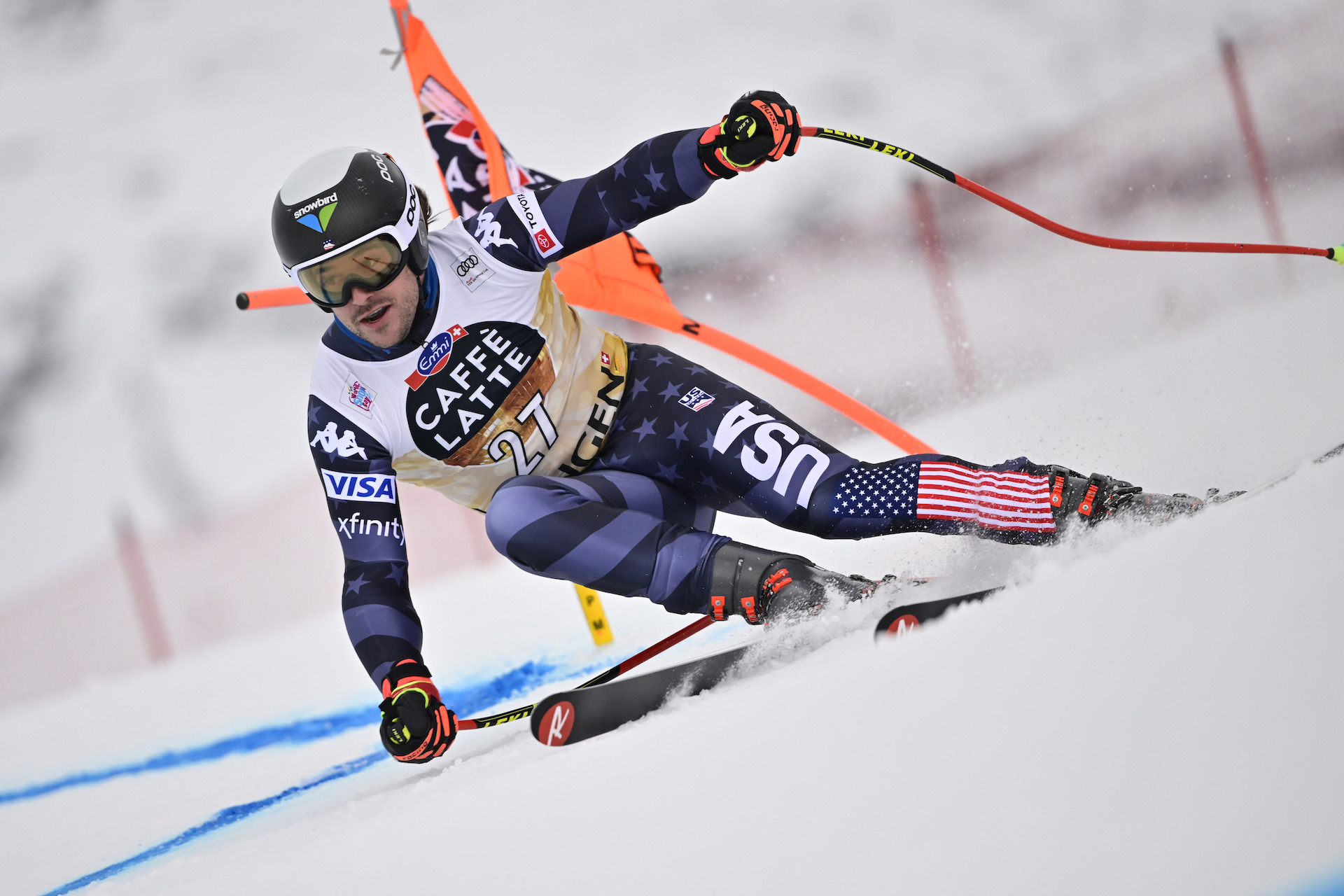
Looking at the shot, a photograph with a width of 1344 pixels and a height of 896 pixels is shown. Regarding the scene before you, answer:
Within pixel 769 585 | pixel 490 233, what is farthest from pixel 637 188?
pixel 769 585

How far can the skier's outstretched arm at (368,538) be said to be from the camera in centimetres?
205

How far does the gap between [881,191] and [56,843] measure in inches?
249

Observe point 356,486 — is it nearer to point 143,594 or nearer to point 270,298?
point 270,298

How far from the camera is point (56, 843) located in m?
2.75

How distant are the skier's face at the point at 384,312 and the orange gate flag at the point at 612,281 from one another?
89 centimetres

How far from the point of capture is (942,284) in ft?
21.3

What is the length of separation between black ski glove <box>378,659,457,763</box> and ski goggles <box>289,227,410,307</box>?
0.79m

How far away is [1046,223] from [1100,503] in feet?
3.05

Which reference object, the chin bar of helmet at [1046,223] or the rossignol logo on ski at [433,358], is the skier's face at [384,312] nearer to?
the rossignol logo on ski at [433,358]

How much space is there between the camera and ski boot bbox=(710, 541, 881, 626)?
1.78 metres

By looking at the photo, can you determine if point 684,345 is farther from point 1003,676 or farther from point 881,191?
point 1003,676

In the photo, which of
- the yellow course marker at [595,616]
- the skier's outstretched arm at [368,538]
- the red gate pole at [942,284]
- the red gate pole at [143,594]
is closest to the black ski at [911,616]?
the skier's outstretched arm at [368,538]

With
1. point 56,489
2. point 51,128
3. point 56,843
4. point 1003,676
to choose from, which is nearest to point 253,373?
point 56,489

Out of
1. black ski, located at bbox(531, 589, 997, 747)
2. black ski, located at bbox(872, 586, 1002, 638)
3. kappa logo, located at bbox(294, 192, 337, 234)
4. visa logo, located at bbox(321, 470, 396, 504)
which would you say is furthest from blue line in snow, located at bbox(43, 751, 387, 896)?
black ski, located at bbox(872, 586, 1002, 638)
